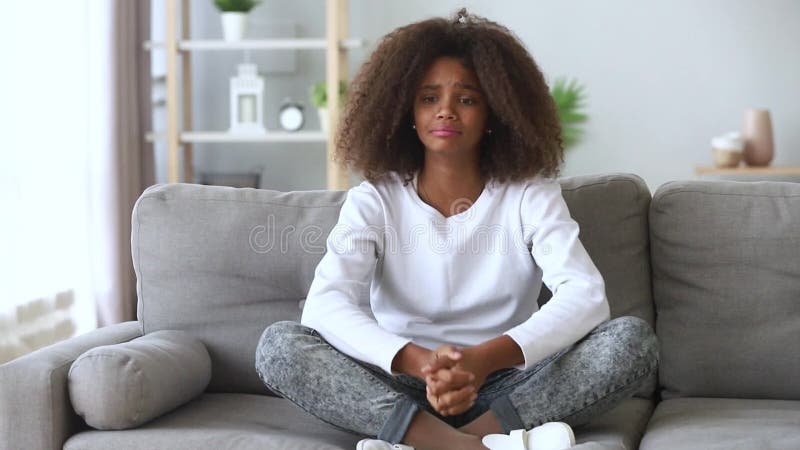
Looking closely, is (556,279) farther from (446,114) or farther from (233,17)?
(233,17)

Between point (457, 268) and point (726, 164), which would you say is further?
point (726, 164)

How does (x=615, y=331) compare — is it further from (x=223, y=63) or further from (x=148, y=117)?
(x=223, y=63)

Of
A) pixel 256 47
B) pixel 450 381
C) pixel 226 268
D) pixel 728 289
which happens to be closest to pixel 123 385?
pixel 226 268

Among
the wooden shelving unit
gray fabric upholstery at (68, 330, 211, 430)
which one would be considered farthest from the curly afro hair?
the wooden shelving unit

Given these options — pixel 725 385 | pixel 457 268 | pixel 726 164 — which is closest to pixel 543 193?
pixel 457 268

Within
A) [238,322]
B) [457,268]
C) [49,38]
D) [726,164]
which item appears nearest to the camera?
[457,268]

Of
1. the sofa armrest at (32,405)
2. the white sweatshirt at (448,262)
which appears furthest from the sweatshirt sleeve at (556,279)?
the sofa armrest at (32,405)

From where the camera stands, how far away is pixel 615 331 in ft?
5.33

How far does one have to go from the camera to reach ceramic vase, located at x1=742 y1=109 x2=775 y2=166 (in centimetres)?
419

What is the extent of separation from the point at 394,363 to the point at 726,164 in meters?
2.93

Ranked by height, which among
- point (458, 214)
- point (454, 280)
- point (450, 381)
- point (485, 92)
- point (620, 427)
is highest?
point (485, 92)

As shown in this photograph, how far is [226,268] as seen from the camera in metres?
1.99

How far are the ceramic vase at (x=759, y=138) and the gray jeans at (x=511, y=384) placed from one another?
9.20ft

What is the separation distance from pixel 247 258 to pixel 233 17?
8.09 feet
